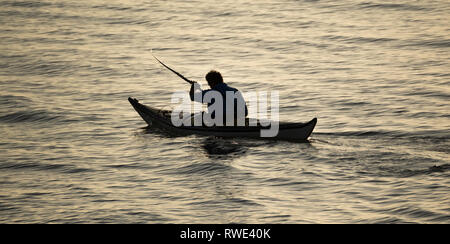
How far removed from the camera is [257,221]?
13.2m

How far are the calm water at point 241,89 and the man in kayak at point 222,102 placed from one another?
502mm

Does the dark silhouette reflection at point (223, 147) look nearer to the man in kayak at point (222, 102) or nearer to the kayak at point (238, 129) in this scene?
the kayak at point (238, 129)

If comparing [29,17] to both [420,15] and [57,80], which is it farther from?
[420,15]

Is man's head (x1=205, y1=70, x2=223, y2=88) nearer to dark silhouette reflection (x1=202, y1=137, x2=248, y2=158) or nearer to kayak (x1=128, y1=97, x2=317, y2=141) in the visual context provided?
kayak (x1=128, y1=97, x2=317, y2=141)

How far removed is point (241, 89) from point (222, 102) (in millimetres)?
6466

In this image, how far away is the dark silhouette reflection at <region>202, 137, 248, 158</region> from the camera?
1710 centimetres

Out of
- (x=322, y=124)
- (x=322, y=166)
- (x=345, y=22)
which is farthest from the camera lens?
(x=345, y=22)

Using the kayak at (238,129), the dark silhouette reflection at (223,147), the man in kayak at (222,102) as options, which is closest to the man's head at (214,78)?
the man in kayak at (222,102)

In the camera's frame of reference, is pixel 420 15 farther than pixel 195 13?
No

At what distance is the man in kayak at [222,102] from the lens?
→ 17484 mm

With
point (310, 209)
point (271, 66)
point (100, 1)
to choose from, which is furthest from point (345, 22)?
point (310, 209)

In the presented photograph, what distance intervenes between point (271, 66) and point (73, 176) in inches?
469

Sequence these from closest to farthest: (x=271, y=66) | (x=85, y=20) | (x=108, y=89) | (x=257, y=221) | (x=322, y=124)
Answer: (x=257, y=221)
(x=322, y=124)
(x=108, y=89)
(x=271, y=66)
(x=85, y=20)

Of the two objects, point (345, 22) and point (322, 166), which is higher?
point (345, 22)
